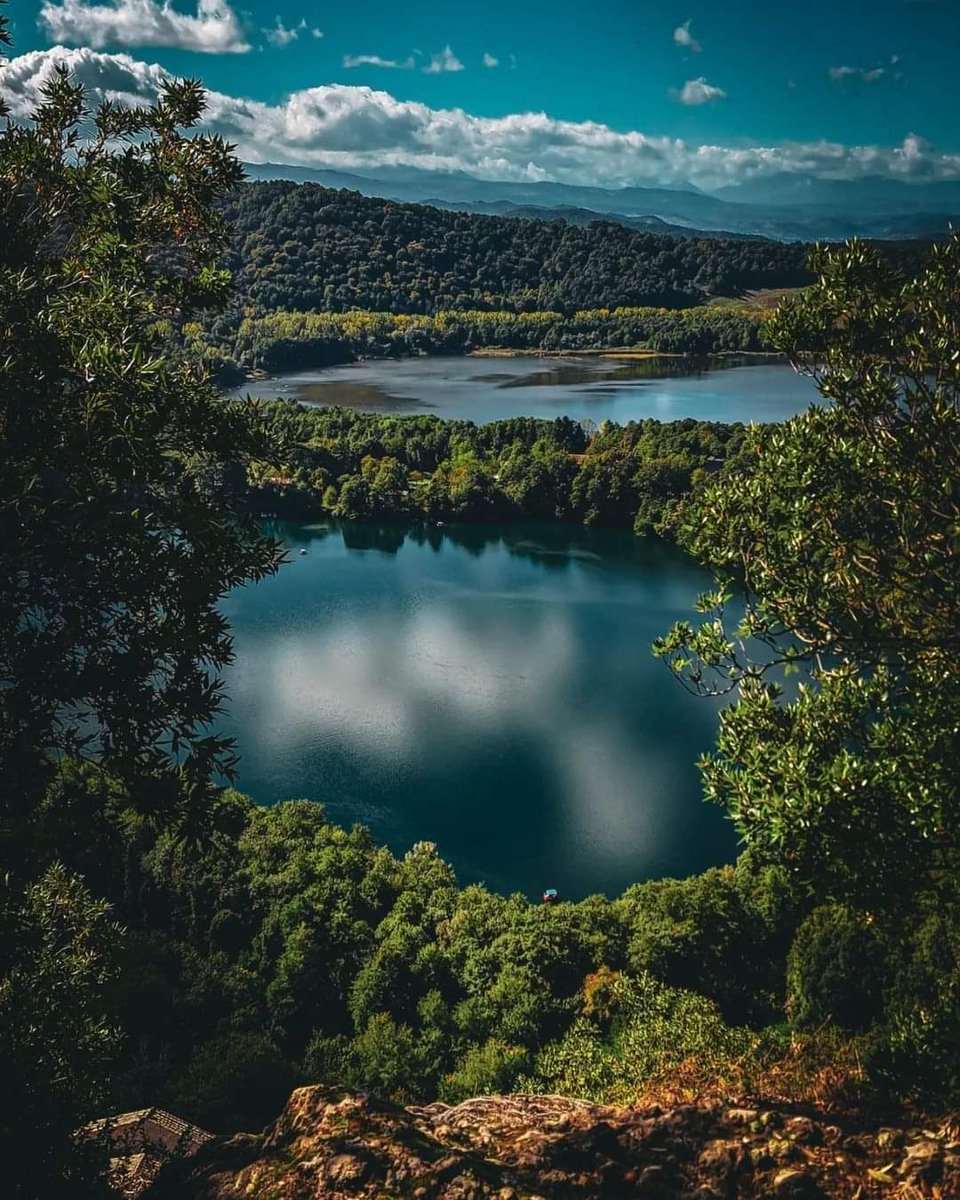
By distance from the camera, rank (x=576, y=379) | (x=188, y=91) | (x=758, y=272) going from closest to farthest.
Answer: (x=188, y=91) < (x=576, y=379) < (x=758, y=272)

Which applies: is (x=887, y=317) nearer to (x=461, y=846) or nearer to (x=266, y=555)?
(x=266, y=555)

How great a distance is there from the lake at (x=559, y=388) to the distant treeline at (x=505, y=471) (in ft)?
53.7

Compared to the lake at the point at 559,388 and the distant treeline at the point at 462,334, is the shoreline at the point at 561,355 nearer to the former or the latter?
the distant treeline at the point at 462,334

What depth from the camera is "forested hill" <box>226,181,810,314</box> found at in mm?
170000

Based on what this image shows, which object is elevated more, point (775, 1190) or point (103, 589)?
point (103, 589)

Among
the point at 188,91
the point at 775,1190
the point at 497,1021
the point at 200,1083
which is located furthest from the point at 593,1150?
the point at 497,1021

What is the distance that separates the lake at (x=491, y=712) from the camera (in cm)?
3003

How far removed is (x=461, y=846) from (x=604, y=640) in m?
19.6

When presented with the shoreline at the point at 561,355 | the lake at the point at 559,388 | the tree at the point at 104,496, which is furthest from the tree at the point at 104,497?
the shoreline at the point at 561,355

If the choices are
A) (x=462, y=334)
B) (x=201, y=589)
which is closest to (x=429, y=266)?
(x=462, y=334)

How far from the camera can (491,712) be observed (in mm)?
38719

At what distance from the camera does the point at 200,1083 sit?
16.9m

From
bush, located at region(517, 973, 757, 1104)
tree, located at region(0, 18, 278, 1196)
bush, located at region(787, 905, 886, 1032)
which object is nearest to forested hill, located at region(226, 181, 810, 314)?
bush, located at region(517, 973, 757, 1104)

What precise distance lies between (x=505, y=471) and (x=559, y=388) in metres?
51.1
